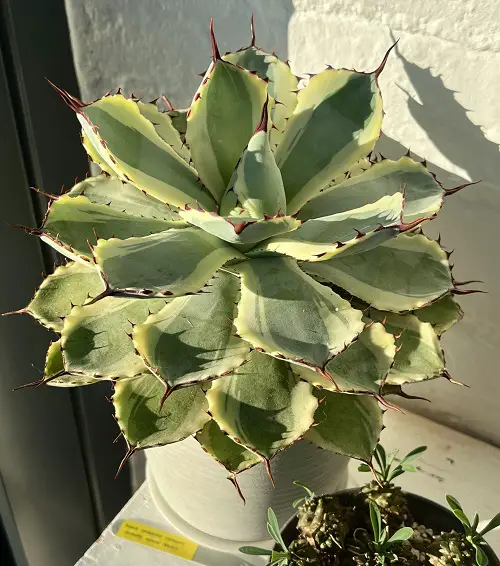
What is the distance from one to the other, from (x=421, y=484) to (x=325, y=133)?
0.43 m

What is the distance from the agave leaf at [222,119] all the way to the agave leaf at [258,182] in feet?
0.10

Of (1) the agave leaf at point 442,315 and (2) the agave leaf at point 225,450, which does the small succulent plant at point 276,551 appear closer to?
(2) the agave leaf at point 225,450

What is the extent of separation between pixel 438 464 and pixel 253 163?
0.47m

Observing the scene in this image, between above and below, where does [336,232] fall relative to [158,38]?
below

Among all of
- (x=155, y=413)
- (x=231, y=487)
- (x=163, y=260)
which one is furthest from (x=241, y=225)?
(x=231, y=487)

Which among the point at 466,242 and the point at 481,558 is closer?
the point at 481,558

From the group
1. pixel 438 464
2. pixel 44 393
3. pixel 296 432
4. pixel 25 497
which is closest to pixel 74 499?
pixel 25 497

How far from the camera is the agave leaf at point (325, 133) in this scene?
52cm

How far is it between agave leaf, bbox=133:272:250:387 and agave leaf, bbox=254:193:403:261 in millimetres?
56

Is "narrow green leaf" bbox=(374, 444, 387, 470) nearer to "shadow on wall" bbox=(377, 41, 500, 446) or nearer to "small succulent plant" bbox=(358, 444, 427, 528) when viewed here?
"small succulent plant" bbox=(358, 444, 427, 528)

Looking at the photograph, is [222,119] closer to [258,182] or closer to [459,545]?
[258,182]

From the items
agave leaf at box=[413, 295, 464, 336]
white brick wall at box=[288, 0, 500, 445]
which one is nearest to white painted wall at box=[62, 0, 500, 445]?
white brick wall at box=[288, 0, 500, 445]

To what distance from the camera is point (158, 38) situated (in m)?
0.74

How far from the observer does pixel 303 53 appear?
0.63 m
